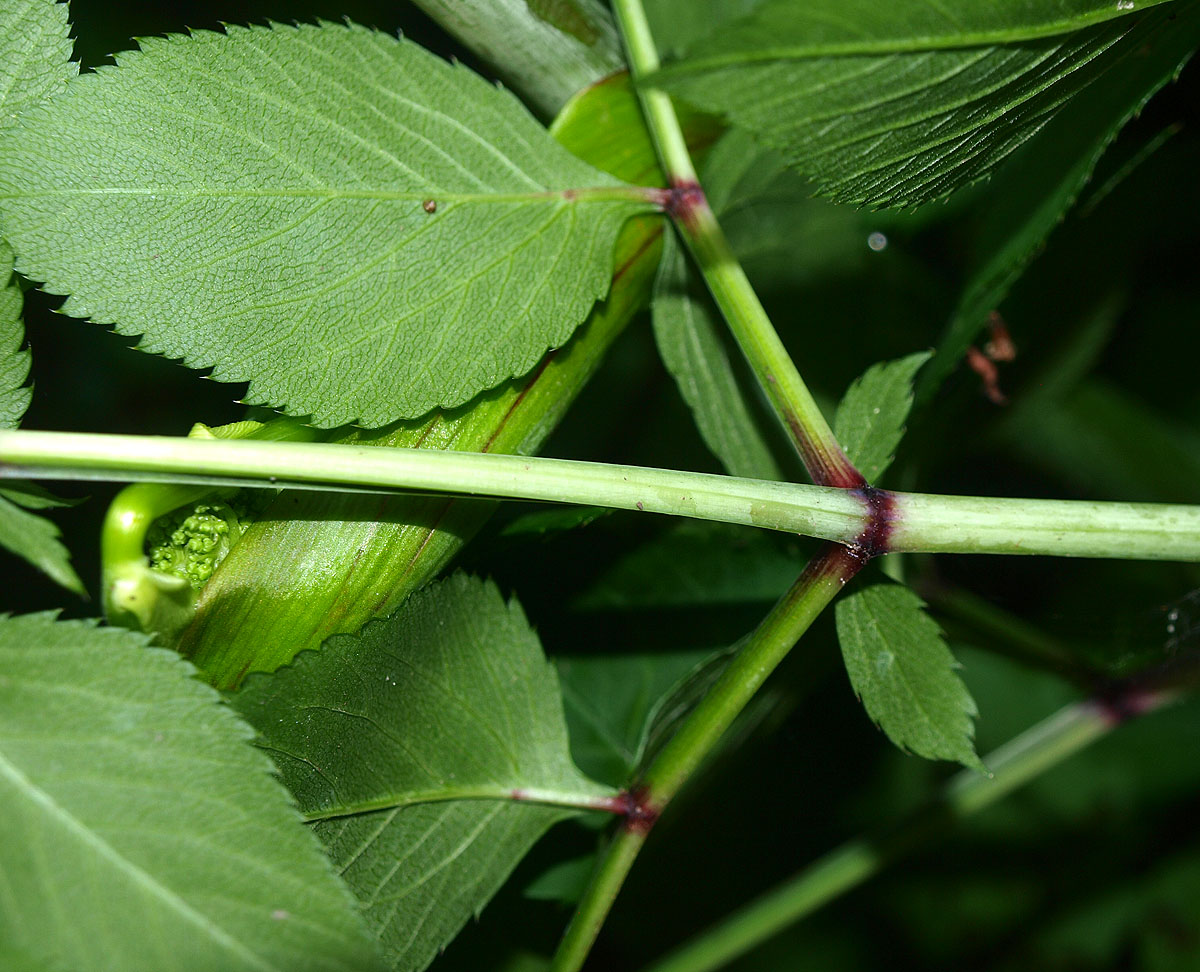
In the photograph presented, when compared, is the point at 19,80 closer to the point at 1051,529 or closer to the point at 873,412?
the point at 873,412

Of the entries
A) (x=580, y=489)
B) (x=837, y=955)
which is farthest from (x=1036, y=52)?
(x=837, y=955)

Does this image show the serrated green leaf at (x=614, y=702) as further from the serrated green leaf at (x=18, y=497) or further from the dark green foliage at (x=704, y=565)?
the serrated green leaf at (x=18, y=497)

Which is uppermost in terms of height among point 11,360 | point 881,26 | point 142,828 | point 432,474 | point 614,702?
point 881,26

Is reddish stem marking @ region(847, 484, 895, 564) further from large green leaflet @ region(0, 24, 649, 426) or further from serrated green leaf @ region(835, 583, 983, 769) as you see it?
large green leaflet @ region(0, 24, 649, 426)

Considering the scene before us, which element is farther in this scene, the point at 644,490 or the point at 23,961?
the point at 644,490

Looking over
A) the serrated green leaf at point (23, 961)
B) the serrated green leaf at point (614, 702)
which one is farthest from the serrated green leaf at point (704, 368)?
the serrated green leaf at point (23, 961)

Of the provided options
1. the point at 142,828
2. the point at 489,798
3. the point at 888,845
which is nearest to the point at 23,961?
the point at 142,828
